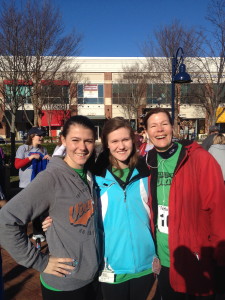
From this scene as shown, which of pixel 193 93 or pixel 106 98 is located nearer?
pixel 193 93

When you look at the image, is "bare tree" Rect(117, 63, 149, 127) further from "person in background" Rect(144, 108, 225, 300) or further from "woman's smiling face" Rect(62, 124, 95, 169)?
"woman's smiling face" Rect(62, 124, 95, 169)

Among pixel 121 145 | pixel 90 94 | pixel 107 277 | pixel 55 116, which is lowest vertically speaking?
pixel 107 277

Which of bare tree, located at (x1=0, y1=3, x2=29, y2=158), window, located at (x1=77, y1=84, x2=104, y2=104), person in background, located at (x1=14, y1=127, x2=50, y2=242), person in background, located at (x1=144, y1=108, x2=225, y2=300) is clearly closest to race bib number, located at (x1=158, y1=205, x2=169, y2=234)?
person in background, located at (x1=144, y1=108, x2=225, y2=300)

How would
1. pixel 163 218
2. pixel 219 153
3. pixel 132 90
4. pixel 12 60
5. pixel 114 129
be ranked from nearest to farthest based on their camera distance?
pixel 163 218, pixel 114 129, pixel 219 153, pixel 12 60, pixel 132 90

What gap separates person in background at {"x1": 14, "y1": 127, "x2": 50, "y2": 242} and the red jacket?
3.42 metres

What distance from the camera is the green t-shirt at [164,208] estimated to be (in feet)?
6.96

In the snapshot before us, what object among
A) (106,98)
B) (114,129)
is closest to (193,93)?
(106,98)

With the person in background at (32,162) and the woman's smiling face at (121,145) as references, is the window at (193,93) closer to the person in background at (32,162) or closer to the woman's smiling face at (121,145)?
the person in background at (32,162)

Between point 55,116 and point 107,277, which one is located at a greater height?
point 55,116

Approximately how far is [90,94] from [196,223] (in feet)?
115

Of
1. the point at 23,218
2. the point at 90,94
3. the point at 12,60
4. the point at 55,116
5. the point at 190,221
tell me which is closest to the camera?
the point at 23,218

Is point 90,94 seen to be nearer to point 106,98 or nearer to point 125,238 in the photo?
point 106,98

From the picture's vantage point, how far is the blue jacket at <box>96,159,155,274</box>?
1992 millimetres

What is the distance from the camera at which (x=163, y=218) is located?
212 centimetres
